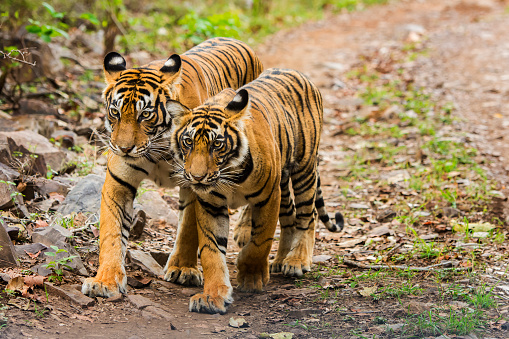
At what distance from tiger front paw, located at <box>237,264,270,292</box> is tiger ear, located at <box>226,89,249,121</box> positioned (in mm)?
1140

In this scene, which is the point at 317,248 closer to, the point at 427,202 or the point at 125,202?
the point at 427,202

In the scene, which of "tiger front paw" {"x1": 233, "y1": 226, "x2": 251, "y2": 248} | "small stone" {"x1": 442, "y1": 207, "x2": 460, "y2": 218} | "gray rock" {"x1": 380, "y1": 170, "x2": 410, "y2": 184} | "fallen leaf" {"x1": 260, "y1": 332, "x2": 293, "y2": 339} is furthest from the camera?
"gray rock" {"x1": 380, "y1": 170, "x2": 410, "y2": 184}

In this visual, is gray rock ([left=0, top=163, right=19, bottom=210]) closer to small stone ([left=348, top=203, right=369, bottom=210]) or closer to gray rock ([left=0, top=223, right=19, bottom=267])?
gray rock ([left=0, top=223, right=19, bottom=267])

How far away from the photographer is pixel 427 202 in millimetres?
5859

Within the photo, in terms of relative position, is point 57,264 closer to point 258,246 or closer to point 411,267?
point 258,246

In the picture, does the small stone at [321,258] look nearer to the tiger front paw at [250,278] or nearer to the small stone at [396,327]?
the tiger front paw at [250,278]

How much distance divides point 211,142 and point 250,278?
1.15 meters

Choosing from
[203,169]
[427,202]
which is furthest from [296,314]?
[427,202]

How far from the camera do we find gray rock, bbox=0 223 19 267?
12.2 ft

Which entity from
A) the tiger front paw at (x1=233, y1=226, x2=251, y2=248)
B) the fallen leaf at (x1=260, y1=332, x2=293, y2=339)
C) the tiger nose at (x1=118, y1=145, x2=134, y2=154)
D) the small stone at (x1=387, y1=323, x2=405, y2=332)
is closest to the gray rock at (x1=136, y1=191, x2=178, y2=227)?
the tiger front paw at (x1=233, y1=226, x2=251, y2=248)

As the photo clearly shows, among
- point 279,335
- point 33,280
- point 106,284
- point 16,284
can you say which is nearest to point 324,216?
point 279,335

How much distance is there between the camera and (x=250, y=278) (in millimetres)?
4102

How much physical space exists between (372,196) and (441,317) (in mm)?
3084

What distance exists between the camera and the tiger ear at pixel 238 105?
12.0ft
